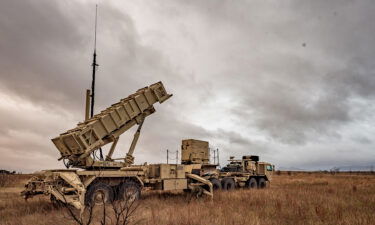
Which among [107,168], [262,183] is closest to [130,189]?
[107,168]

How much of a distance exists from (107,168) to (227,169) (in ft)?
34.4

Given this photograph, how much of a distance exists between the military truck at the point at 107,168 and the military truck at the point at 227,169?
8.93 feet

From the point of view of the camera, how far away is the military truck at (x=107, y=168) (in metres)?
10.9

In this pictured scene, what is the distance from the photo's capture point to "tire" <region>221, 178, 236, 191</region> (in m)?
18.3

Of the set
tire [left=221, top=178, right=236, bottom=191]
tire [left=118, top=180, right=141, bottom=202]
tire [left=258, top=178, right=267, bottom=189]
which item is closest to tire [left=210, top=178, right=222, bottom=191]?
tire [left=221, top=178, right=236, bottom=191]

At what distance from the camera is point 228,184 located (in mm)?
18688

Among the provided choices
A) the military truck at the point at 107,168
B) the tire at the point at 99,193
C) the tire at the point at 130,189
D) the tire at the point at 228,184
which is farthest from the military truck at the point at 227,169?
the tire at the point at 99,193

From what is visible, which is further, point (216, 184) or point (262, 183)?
point (262, 183)

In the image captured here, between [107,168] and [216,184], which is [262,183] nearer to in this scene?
[216,184]

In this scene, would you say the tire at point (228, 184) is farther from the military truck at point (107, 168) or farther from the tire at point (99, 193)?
the tire at point (99, 193)

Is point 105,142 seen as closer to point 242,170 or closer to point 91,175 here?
point 91,175

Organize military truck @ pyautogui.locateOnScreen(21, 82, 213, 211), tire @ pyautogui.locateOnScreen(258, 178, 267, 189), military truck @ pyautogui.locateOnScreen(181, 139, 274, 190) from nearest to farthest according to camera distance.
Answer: military truck @ pyautogui.locateOnScreen(21, 82, 213, 211) < military truck @ pyautogui.locateOnScreen(181, 139, 274, 190) < tire @ pyautogui.locateOnScreen(258, 178, 267, 189)

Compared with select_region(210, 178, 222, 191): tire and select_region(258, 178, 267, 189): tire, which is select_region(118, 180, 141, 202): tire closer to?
select_region(210, 178, 222, 191): tire

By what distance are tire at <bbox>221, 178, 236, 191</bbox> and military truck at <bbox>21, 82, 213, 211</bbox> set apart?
158 inches
